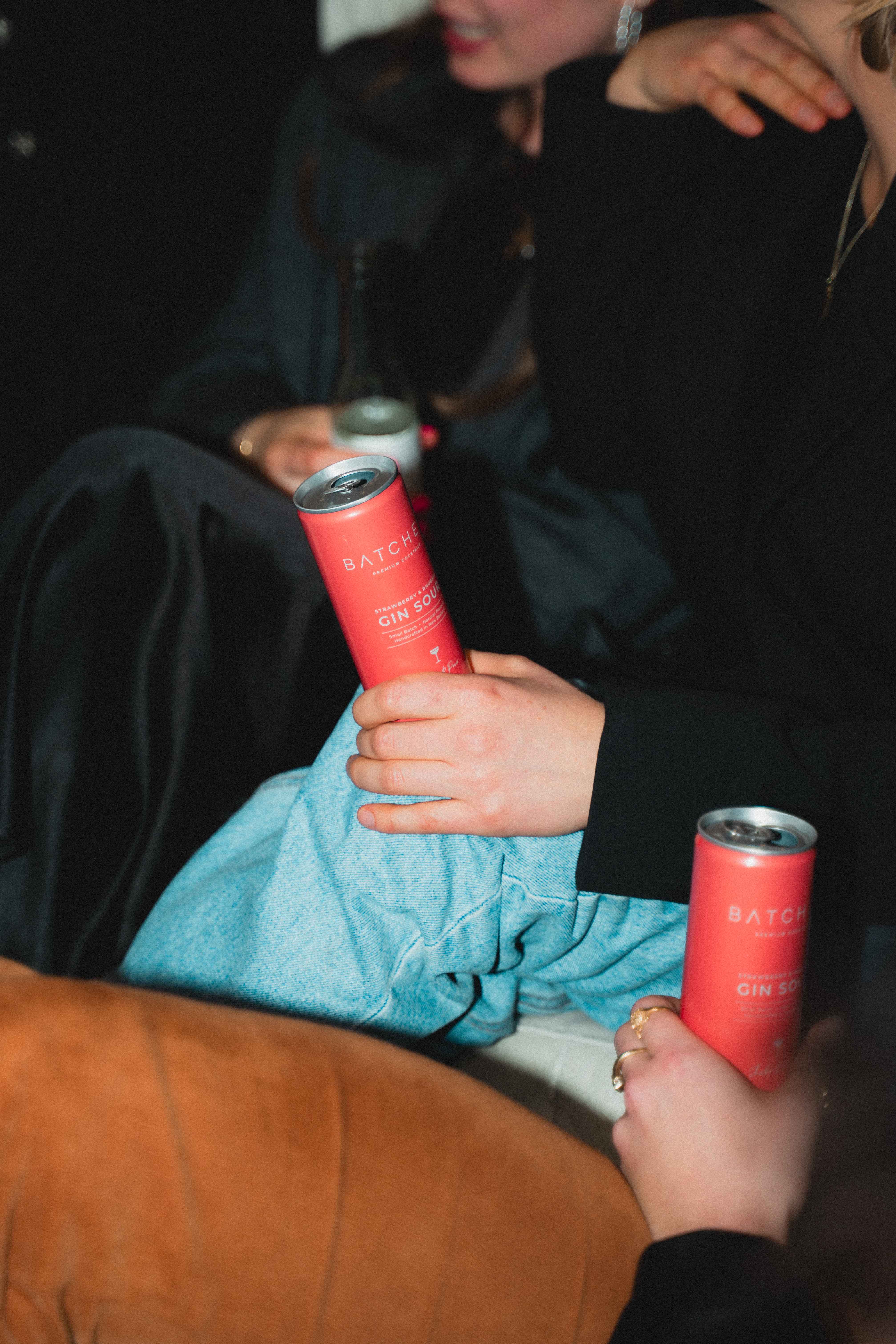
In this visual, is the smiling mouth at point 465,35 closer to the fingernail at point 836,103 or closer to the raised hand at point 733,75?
the raised hand at point 733,75

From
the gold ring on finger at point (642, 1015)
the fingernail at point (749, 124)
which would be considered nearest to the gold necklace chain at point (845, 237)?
the fingernail at point (749, 124)

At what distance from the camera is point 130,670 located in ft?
2.67

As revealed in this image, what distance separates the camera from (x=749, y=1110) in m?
0.55

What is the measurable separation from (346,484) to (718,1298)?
0.49 metres

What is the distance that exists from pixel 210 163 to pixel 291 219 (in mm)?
201

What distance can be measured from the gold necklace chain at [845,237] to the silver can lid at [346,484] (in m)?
0.52

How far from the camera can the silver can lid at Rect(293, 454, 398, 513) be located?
0.59 meters

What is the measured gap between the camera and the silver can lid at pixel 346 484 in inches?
23.3

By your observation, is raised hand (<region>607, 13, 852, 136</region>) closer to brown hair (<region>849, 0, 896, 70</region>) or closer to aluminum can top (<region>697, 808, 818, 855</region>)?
brown hair (<region>849, 0, 896, 70</region>)

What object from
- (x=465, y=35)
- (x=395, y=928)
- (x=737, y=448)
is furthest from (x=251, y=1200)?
(x=465, y=35)

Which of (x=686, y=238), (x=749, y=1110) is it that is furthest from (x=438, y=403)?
(x=749, y=1110)

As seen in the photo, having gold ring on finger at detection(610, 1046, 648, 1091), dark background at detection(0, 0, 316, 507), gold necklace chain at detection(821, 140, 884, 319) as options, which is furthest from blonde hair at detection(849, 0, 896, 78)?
dark background at detection(0, 0, 316, 507)

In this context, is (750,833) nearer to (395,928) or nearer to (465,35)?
(395,928)

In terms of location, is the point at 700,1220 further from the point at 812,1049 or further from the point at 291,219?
the point at 291,219
